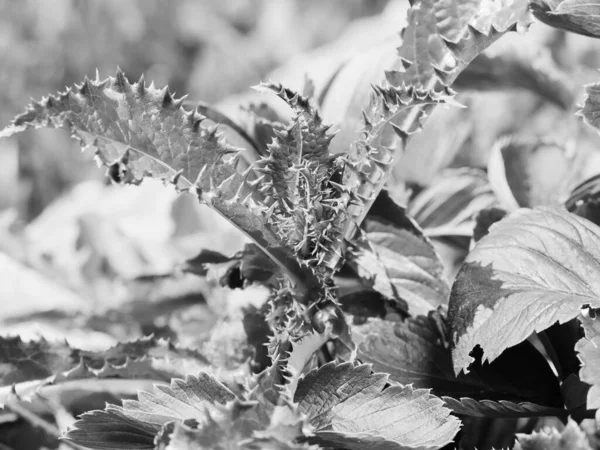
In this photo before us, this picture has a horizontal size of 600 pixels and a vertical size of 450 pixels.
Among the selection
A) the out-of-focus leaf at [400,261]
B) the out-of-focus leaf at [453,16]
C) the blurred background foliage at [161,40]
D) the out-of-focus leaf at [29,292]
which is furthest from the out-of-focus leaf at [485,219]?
the blurred background foliage at [161,40]

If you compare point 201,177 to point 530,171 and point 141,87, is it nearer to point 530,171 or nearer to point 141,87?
point 141,87

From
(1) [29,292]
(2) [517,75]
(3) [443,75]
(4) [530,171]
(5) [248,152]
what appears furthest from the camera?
(1) [29,292]

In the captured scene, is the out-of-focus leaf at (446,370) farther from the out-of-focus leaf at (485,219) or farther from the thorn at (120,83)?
the thorn at (120,83)

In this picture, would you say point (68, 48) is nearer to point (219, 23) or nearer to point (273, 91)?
point (219, 23)

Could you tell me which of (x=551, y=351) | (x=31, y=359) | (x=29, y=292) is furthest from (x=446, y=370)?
(x=29, y=292)

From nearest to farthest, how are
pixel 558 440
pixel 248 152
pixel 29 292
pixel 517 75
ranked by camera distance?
pixel 558 440
pixel 248 152
pixel 517 75
pixel 29 292

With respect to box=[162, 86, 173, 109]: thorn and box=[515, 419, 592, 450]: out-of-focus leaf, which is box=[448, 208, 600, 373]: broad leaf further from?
box=[162, 86, 173, 109]: thorn
